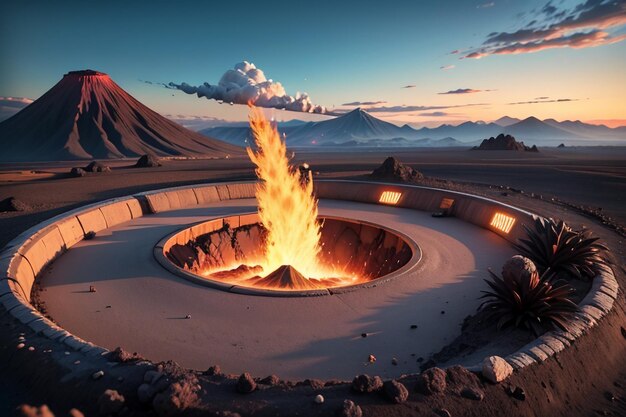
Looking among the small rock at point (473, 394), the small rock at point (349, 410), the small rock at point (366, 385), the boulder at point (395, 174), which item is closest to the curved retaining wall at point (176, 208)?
the small rock at point (473, 394)

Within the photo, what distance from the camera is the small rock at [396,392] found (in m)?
4.85

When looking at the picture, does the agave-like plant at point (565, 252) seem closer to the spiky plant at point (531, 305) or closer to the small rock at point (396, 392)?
the spiky plant at point (531, 305)

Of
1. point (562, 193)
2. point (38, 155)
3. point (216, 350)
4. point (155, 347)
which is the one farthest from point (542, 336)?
point (38, 155)

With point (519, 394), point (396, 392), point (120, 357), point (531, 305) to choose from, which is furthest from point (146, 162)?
point (519, 394)

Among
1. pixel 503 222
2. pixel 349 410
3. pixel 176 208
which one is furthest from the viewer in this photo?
pixel 176 208

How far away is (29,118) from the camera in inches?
5719

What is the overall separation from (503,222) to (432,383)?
1146 cm

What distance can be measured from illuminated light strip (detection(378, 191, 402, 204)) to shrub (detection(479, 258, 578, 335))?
12.3m

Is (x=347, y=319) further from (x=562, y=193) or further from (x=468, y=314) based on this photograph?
(x=562, y=193)

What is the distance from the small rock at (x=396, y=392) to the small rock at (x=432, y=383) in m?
0.26

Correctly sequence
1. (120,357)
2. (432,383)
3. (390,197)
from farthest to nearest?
(390,197) < (120,357) < (432,383)

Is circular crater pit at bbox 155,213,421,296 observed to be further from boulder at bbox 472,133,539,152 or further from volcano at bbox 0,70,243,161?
boulder at bbox 472,133,539,152

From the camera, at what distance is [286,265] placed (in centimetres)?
1302

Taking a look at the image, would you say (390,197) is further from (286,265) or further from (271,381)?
(271,381)
